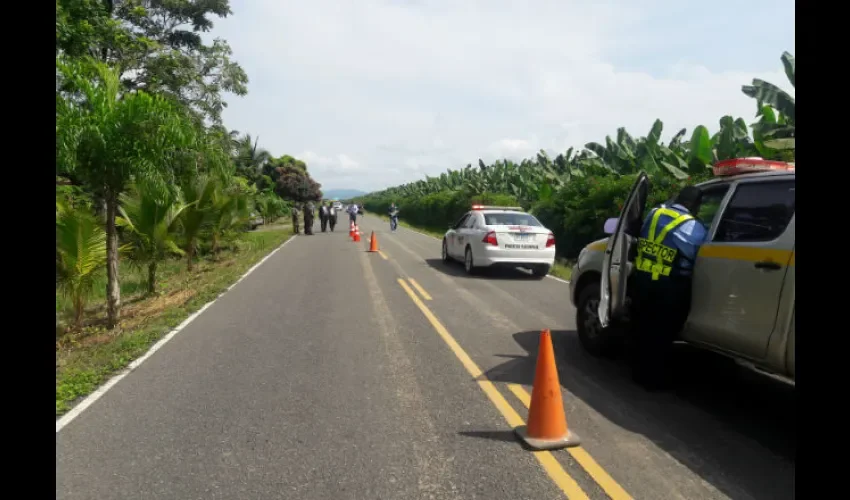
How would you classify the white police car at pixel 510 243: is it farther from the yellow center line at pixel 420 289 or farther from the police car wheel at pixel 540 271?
the yellow center line at pixel 420 289

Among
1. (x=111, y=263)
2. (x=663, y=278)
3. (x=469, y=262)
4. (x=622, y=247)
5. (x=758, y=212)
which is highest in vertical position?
(x=758, y=212)

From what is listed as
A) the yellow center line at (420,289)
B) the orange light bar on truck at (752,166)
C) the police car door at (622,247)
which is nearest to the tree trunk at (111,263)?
the yellow center line at (420,289)

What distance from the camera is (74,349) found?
8.07m

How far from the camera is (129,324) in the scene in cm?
962

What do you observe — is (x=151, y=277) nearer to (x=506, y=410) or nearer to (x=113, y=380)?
(x=113, y=380)

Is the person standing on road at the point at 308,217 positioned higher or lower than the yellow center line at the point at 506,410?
higher

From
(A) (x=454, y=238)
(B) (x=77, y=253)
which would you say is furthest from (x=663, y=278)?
(A) (x=454, y=238)

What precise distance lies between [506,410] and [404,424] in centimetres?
92

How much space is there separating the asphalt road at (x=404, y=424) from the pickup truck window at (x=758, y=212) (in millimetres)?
1512

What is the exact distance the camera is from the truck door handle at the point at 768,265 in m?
4.56

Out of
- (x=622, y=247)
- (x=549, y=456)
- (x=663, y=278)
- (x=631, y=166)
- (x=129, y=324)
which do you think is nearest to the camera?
(x=549, y=456)

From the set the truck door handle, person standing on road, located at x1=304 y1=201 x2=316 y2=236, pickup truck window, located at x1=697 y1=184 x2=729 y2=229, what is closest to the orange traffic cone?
the truck door handle

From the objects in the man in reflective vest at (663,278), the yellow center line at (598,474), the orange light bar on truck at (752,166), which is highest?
the orange light bar on truck at (752,166)
